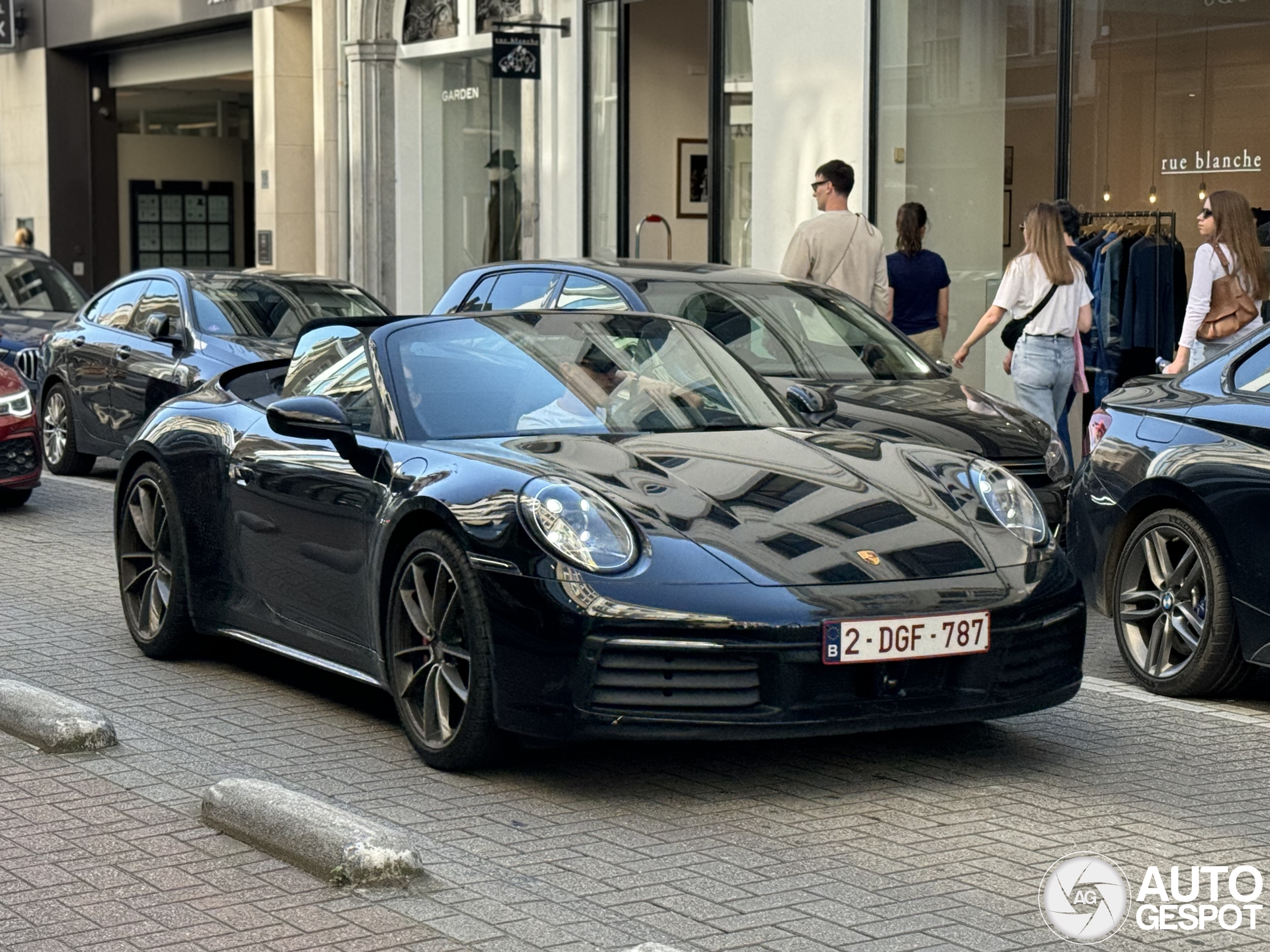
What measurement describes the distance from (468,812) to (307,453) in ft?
5.64

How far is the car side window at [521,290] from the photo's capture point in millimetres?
11570

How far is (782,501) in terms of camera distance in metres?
6.04

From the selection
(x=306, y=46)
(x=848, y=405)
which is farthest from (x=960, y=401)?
(x=306, y=46)

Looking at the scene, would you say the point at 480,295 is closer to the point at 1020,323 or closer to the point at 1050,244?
the point at 1050,244

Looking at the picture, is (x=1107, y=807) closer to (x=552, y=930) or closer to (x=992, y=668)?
(x=992, y=668)

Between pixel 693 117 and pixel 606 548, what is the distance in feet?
47.6

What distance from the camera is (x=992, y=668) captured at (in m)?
5.84

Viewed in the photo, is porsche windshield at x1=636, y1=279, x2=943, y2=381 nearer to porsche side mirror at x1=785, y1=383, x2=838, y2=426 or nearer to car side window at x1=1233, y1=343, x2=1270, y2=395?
porsche side mirror at x1=785, y1=383, x2=838, y2=426

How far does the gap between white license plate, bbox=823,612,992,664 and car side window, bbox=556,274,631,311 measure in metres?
5.33

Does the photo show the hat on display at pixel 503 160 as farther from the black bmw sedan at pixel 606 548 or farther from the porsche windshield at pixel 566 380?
the porsche windshield at pixel 566 380

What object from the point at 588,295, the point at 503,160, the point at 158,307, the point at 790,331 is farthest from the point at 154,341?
the point at 503,160

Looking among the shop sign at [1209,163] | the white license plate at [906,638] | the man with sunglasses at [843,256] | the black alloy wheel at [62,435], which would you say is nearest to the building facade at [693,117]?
the shop sign at [1209,163]

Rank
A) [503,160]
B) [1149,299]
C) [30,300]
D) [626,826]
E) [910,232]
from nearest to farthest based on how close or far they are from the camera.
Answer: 1. [626,826]
2. [910,232]
3. [1149,299]
4. [30,300]
5. [503,160]

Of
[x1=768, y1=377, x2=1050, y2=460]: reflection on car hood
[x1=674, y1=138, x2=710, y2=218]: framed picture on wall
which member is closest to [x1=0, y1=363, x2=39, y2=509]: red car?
[x1=768, y1=377, x2=1050, y2=460]: reflection on car hood
